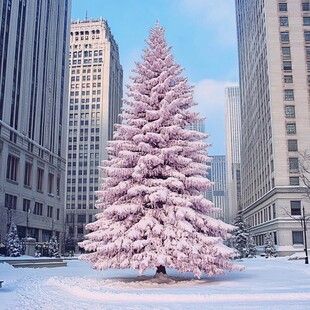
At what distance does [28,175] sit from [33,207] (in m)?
5.14

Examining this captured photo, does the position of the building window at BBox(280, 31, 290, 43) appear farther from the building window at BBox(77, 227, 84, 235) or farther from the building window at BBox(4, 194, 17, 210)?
the building window at BBox(77, 227, 84, 235)

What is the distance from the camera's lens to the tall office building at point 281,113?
228 ft

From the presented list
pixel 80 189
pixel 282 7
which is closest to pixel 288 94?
pixel 282 7

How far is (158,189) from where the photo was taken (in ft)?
66.1

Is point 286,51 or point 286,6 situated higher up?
point 286,6

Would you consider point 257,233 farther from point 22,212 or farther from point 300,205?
point 22,212

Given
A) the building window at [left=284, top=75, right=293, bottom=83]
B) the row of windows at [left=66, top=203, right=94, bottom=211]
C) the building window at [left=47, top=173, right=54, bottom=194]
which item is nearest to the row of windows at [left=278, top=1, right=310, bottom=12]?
the building window at [left=284, top=75, right=293, bottom=83]

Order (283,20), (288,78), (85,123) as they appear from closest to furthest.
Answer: (288,78)
(283,20)
(85,123)

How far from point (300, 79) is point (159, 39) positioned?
186 ft

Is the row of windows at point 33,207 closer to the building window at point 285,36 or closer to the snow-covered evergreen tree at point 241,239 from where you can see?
the snow-covered evergreen tree at point 241,239

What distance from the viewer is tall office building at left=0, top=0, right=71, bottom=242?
196 ft

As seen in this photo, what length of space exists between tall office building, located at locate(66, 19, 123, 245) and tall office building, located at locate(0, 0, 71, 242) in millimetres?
65696

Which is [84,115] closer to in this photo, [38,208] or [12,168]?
[38,208]

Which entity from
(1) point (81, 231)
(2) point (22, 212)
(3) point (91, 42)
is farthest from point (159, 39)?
(3) point (91, 42)
